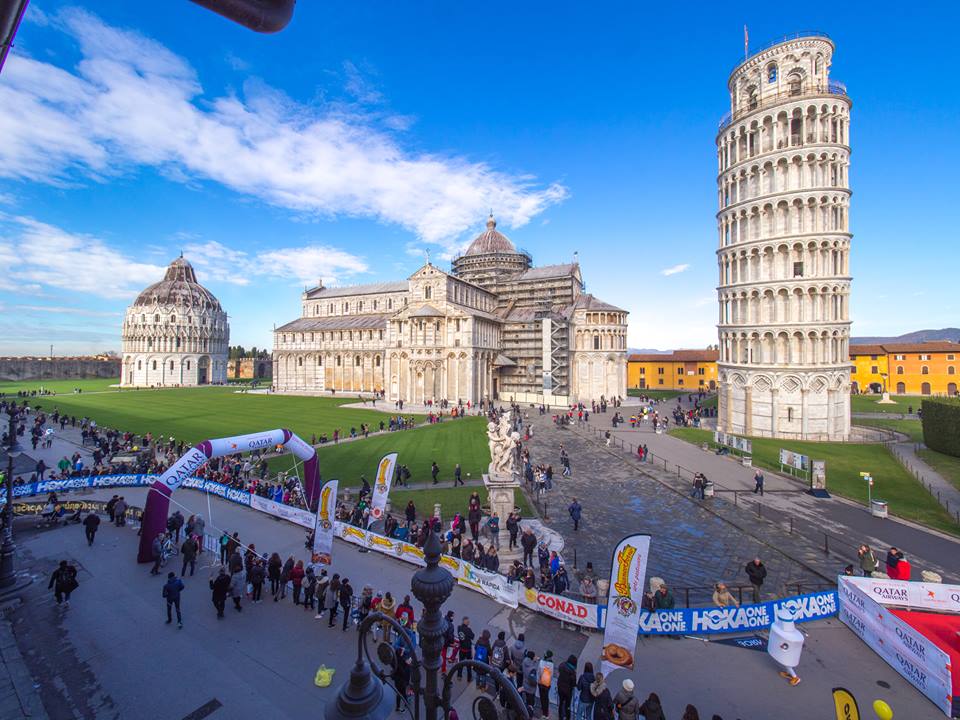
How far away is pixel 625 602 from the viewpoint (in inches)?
382

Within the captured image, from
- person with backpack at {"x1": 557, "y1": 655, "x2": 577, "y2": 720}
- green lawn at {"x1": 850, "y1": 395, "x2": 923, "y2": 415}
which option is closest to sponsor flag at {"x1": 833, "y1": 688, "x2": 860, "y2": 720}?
person with backpack at {"x1": 557, "y1": 655, "x2": 577, "y2": 720}

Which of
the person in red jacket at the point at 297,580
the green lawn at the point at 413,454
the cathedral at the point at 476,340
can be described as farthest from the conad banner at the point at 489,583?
the cathedral at the point at 476,340

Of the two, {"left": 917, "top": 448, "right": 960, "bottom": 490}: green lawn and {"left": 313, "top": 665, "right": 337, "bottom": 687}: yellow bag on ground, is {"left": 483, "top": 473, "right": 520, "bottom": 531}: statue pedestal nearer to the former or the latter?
{"left": 313, "top": 665, "right": 337, "bottom": 687}: yellow bag on ground

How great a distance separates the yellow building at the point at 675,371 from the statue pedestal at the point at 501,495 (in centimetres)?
6677

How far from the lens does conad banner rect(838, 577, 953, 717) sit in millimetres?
8484

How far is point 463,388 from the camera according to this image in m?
52.9

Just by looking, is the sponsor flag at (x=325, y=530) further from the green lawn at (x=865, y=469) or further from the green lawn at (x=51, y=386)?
the green lawn at (x=51, y=386)

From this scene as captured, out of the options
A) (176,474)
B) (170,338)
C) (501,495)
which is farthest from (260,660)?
(170,338)

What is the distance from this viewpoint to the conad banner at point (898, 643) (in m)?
8.48

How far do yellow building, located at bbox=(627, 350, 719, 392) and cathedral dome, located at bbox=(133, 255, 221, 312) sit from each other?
9227 cm

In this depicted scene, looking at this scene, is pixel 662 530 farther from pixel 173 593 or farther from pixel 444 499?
pixel 173 593

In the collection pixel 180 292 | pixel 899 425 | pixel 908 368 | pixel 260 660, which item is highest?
pixel 180 292

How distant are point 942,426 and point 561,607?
104 ft

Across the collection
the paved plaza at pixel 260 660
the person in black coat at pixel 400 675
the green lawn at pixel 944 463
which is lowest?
the paved plaza at pixel 260 660
